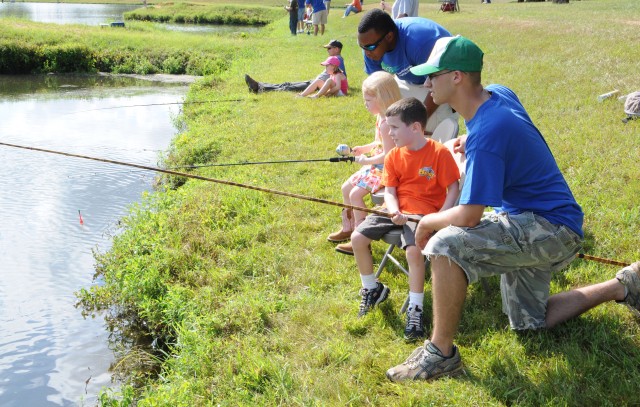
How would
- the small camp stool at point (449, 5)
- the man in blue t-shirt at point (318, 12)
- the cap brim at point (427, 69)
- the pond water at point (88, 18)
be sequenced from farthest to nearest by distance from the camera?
the pond water at point (88, 18), the small camp stool at point (449, 5), the man in blue t-shirt at point (318, 12), the cap brim at point (427, 69)

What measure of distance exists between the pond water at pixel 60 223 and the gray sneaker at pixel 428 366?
6.67ft

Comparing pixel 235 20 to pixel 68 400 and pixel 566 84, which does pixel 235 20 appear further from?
pixel 68 400

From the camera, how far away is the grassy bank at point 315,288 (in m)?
3.22

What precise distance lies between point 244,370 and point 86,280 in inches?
111

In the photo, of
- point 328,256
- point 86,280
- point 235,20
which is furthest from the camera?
point 235,20

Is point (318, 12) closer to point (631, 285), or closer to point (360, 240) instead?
point (360, 240)

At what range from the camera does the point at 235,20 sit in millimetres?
42000

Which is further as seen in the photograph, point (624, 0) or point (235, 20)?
point (235, 20)

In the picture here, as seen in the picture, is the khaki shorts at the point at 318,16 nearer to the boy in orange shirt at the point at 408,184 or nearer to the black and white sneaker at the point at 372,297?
the boy in orange shirt at the point at 408,184

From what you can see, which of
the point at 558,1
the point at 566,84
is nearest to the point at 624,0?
the point at 558,1

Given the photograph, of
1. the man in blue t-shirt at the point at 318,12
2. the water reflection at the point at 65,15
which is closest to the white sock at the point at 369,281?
the man in blue t-shirt at the point at 318,12

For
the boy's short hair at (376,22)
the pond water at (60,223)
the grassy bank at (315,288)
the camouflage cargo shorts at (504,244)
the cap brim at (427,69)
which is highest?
the boy's short hair at (376,22)

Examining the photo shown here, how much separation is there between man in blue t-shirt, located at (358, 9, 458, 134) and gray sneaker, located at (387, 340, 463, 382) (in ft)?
7.04

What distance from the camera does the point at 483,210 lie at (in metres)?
3.06
